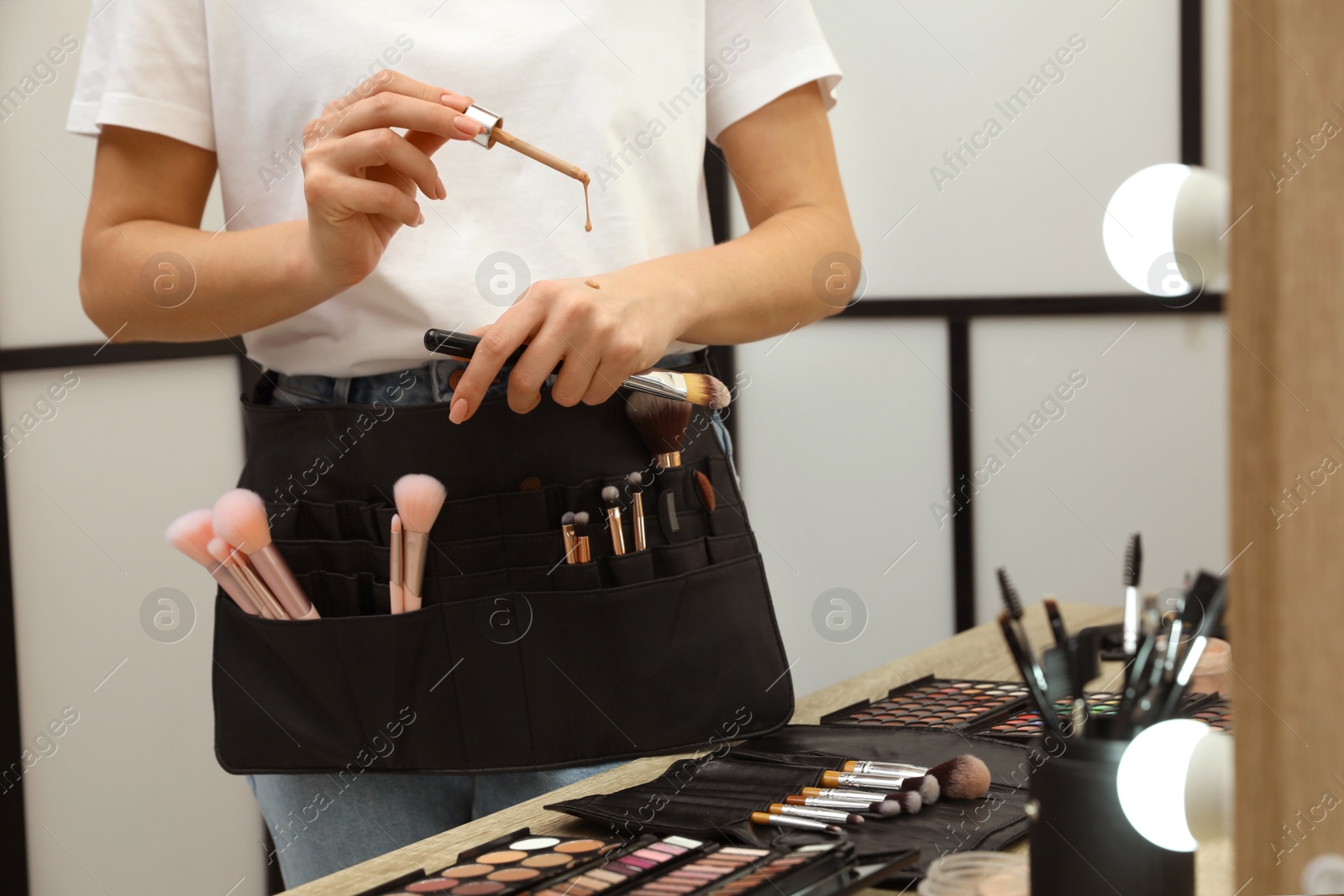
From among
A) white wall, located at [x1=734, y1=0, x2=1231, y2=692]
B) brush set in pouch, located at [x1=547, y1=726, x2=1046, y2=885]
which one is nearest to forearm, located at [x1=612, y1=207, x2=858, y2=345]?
brush set in pouch, located at [x1=547, y1=726, x2=1046, y2=885]

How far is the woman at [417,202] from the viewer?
60 centimetres

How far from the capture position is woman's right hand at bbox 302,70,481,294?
0.51 meters

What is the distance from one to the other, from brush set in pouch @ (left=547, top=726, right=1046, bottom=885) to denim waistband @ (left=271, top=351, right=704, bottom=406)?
207 mm

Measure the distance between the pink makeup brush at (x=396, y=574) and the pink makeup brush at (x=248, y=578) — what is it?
0.19ft

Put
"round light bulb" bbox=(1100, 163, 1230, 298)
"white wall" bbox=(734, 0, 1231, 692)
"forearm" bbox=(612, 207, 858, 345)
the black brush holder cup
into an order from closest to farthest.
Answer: "round light bulb" bbox=(1100, 163, 1230, 298) → the black brush holder cup → "forearm" bbox=(612, 207, 858, 345) → "white wall" bbox=(734, 0, 1231, 692)

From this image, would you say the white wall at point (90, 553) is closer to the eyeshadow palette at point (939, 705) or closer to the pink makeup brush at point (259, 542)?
the pink makeup brush at point (259, 542)

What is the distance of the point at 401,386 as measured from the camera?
0.61m

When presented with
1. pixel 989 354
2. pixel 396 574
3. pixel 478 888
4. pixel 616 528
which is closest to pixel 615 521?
pixel 616 528

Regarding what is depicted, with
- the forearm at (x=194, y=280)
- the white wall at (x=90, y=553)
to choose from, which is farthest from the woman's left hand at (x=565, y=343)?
the white wall at (x=90, y=553)

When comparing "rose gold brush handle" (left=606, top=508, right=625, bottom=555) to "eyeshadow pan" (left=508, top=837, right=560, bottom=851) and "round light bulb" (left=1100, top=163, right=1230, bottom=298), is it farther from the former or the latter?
"round light bulb" (left=1100, top=163, right=1230, bottom=298)

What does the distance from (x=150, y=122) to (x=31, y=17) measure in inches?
30.3

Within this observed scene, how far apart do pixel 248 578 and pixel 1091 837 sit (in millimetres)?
425

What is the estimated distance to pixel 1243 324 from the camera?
0.64 feet

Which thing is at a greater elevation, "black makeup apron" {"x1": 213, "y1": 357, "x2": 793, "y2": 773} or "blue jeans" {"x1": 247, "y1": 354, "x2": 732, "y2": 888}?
"black makeup apron" {"x1": 213, "y1": 357, "x2": 793, "y2": 773}
